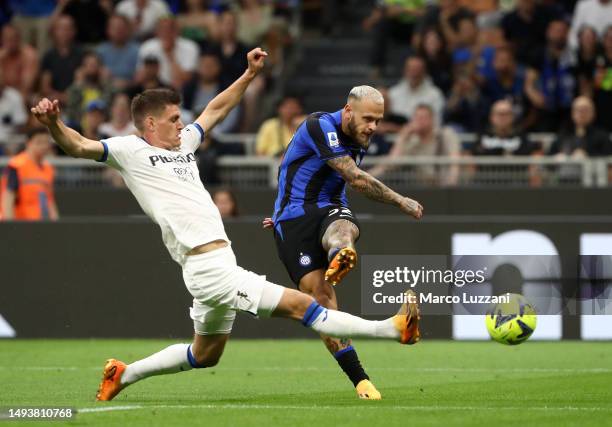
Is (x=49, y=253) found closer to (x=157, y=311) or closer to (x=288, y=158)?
(x=157, y=311)

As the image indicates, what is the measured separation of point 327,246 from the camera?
33.3 feet

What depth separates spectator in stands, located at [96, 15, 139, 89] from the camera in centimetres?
2134

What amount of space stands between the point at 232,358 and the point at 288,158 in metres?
3.76

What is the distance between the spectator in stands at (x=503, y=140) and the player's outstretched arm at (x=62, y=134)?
355 inches

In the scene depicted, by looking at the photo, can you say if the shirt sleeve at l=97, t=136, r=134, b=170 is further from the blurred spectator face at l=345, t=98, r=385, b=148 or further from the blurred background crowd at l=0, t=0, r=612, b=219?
the blurred background crowd at l=0, t=0, r=612, b=219

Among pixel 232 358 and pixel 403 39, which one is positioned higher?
pixel 403 39

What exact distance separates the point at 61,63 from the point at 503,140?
7371mm

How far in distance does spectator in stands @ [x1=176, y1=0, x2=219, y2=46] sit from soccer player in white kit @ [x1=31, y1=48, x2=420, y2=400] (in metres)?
12.4

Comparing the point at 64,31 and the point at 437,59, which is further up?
the point at 64,31

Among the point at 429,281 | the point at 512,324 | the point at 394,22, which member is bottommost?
the point at 429,281

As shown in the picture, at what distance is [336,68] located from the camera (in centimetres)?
2234

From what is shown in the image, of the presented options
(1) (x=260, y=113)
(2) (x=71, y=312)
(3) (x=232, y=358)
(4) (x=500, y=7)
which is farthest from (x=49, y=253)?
(4) (x=500, y=7)

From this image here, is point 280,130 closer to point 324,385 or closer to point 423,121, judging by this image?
point 423,121

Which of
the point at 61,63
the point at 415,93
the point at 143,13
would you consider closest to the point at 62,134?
the point at 415,93
